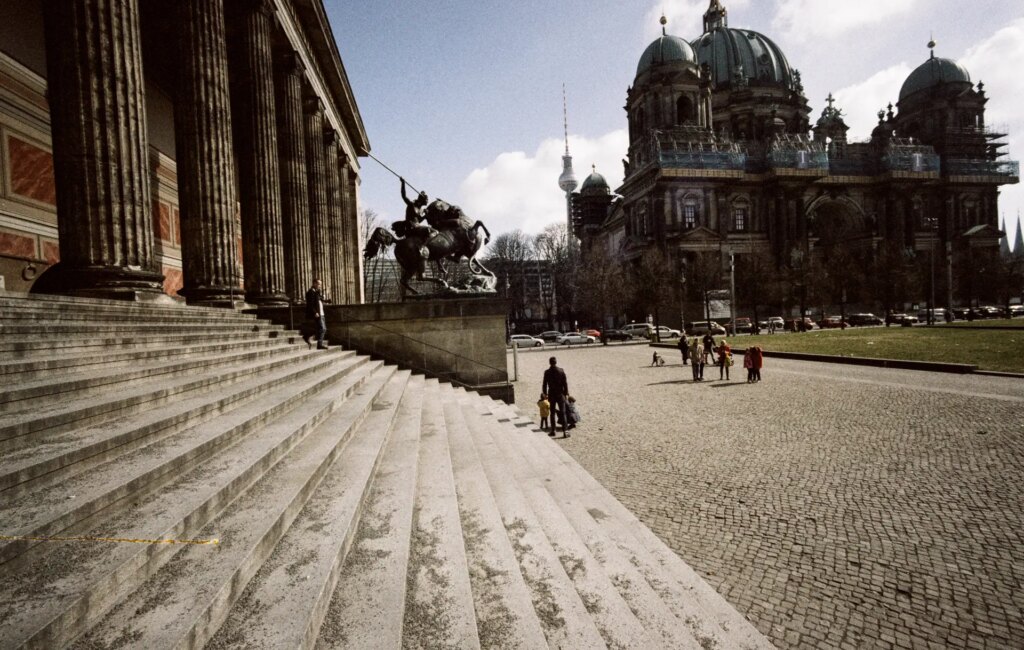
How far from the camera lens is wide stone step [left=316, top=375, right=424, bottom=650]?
2.28 meters

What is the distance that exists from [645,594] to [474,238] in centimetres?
1169

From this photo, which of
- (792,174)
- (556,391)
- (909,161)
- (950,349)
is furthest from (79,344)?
(909,161)

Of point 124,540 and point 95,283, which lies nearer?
point 124,540

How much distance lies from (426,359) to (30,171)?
984 cm

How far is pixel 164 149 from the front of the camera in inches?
616

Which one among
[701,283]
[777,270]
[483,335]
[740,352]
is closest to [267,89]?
[483,335]

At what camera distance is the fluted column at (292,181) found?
14398mm

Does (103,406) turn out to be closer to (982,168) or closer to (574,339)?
(574,339)

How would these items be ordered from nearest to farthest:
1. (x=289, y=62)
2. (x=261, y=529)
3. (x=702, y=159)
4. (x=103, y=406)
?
(x=261, y=529) → (x=103, y=406) → (x=289, y=62) → (x=702, y=159)

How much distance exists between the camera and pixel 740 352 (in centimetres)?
2467

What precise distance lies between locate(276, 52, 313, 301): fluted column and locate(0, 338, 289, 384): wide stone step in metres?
8.28

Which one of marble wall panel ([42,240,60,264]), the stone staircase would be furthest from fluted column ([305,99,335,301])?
the stone staircase

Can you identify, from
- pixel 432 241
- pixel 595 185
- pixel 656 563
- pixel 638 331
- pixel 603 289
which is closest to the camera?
pixel 656 563

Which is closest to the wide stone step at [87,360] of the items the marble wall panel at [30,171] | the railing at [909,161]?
the marble wall panel at [30,171]
